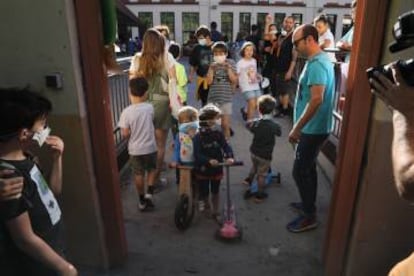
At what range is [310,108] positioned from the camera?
315cm

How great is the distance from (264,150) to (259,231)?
2.97 ft

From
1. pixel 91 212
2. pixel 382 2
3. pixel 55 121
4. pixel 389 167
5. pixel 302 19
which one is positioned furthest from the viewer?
pixel 302 19

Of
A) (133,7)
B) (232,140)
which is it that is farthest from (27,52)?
(133,7)

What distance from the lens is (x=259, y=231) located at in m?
3.62

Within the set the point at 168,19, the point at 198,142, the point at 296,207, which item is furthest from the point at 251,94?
the point at 168,19

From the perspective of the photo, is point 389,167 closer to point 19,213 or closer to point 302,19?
point 19,213

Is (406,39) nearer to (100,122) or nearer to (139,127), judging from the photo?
(100,122)

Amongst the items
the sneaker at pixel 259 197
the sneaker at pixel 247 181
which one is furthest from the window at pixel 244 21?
the sneaker at pixel 259 197

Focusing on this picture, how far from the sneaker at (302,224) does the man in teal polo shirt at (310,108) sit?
15mm

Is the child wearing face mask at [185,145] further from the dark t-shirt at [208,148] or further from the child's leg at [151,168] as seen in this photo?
the child's leg at [151,168]

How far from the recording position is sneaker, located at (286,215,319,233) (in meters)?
3.60

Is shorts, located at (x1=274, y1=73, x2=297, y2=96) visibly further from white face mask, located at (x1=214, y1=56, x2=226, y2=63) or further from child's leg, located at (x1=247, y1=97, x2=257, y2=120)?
white face mask, located at (x1=214, y1=56, x2=226, y2=63)

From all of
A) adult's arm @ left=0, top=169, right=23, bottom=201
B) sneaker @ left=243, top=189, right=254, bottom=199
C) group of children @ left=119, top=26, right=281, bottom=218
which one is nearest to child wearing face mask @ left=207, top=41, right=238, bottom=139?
group of children @ left=119, top=26, right=281, bottom=218

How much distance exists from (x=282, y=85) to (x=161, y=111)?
368 centimetres
